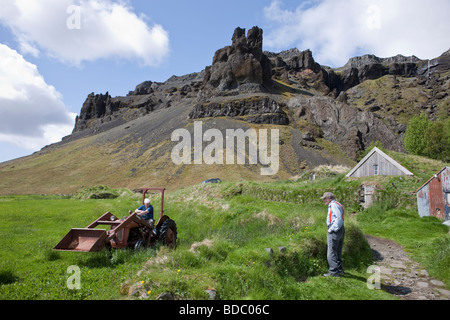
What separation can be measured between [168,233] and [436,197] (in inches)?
584

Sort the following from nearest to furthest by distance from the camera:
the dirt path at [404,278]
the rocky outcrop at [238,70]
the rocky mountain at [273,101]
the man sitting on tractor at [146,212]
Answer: the dirt path at [404,278] < the man sitting on tractor at [146,212] < the rocky mountain at [273,101] < the rocky outcrop at [238,70]

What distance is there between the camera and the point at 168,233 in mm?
10195

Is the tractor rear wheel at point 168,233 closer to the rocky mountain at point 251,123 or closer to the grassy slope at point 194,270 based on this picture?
the grassy slope at point 194,270

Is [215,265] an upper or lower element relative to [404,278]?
upper

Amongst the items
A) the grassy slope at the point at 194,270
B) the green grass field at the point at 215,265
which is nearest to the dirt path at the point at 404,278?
the green grass field at the point at 215,265

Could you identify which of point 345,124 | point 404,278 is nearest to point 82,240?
point 404,278

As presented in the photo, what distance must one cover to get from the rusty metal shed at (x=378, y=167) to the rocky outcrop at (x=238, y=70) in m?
82.2

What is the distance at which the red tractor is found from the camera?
306 inches

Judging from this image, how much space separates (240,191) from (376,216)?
33.4 ft

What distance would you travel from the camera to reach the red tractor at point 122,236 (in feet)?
25.5

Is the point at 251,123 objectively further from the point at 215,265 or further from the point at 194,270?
the point at 194,270

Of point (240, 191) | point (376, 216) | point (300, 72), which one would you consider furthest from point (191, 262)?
point (300, 72)
